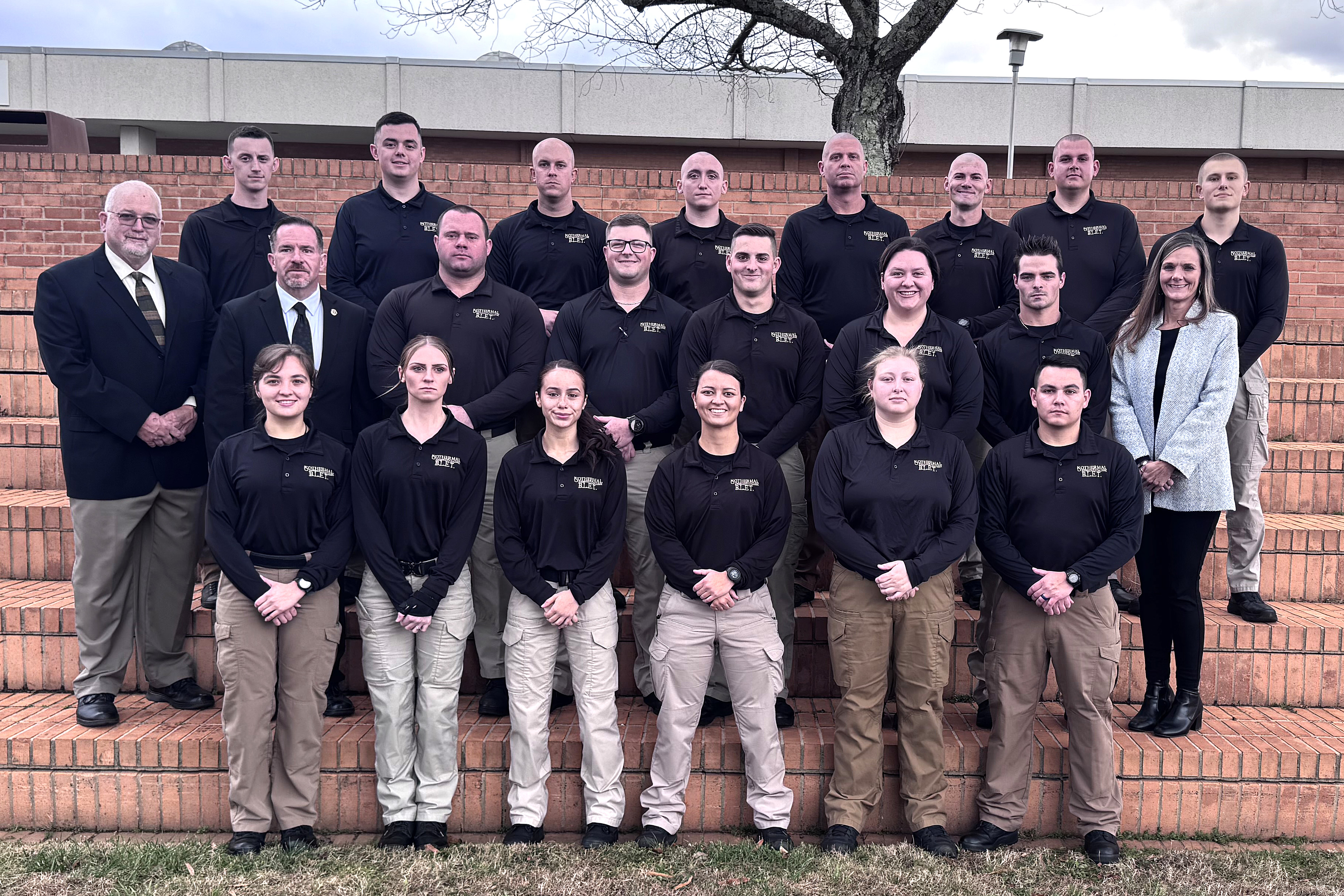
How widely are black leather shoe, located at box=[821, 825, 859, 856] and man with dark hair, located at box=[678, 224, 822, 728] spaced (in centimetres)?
56

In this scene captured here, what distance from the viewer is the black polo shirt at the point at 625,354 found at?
4363 mm

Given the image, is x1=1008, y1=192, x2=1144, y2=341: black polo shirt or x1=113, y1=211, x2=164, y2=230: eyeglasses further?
x1=1008, y1=192, x2=1144, y2=341: black polo shirt

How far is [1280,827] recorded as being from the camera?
13.1 ft

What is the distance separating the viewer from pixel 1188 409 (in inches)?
167

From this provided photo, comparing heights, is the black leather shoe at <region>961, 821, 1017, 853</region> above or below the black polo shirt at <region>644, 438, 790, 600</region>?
below

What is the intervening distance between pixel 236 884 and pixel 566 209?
3370mm

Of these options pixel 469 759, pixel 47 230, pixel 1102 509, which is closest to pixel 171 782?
pixel 469 759

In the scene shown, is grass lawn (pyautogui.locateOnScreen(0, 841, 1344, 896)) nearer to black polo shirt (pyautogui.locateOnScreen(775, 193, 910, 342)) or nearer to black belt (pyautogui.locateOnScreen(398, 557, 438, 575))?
black belt (pyautogui.locateOnScreen(398, 557, 438, 575))

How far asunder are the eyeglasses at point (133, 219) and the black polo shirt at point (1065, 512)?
151 inches

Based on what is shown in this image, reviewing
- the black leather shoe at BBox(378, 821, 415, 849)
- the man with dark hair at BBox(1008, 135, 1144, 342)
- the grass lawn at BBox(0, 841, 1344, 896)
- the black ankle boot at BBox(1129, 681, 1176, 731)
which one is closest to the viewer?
the grass lawn at BBox(0, 841, 1344, 896)

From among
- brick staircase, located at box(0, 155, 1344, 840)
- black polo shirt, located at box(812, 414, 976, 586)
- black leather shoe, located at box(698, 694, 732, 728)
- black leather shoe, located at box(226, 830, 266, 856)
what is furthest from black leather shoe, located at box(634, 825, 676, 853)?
black leather shoe, located at box(226, 830, 266, 856)

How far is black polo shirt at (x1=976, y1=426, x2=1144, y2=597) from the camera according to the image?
380 centimetres

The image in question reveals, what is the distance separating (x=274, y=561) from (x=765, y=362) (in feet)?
7.16

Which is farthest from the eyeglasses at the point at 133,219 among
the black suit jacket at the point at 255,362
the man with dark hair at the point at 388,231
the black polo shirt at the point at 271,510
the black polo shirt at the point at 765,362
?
the black polo shirt at the point at 765,362
